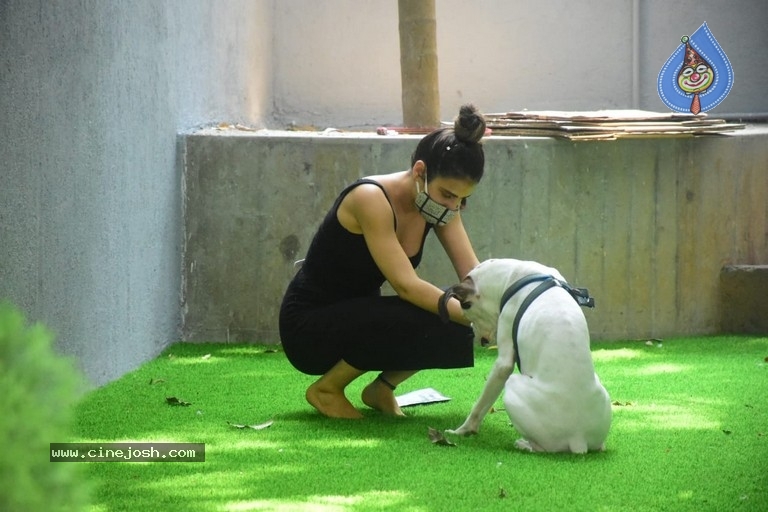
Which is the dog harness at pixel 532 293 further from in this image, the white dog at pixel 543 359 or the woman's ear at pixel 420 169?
the woman's ear at pixel 420 169

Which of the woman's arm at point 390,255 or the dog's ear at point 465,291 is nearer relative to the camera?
the dog's ear at point 465,291

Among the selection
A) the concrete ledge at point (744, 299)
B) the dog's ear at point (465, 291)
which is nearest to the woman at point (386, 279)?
the dog's ear at point (465, 291)

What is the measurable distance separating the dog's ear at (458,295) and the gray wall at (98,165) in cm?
164

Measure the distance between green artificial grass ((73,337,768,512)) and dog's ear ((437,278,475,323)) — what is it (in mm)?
497

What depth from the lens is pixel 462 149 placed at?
160 inches

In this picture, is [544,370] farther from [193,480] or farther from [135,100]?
[135,100]

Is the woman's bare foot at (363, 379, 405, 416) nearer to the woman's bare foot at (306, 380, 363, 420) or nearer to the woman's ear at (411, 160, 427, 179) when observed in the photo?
the woman's bare foot at (306, 380, 363, 420)

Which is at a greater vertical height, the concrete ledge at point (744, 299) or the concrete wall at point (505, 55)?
the concrete wall at point (505, 55)

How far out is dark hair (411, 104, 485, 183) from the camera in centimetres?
406

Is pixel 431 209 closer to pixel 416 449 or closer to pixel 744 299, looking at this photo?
pixel 416 449

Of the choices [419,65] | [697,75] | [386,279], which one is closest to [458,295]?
[386,279]

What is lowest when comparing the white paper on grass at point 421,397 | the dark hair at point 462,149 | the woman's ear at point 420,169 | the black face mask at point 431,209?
the white paper on grass at point 421,397

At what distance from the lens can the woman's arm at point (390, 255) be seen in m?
4.18

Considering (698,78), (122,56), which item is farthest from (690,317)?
(122,56)
